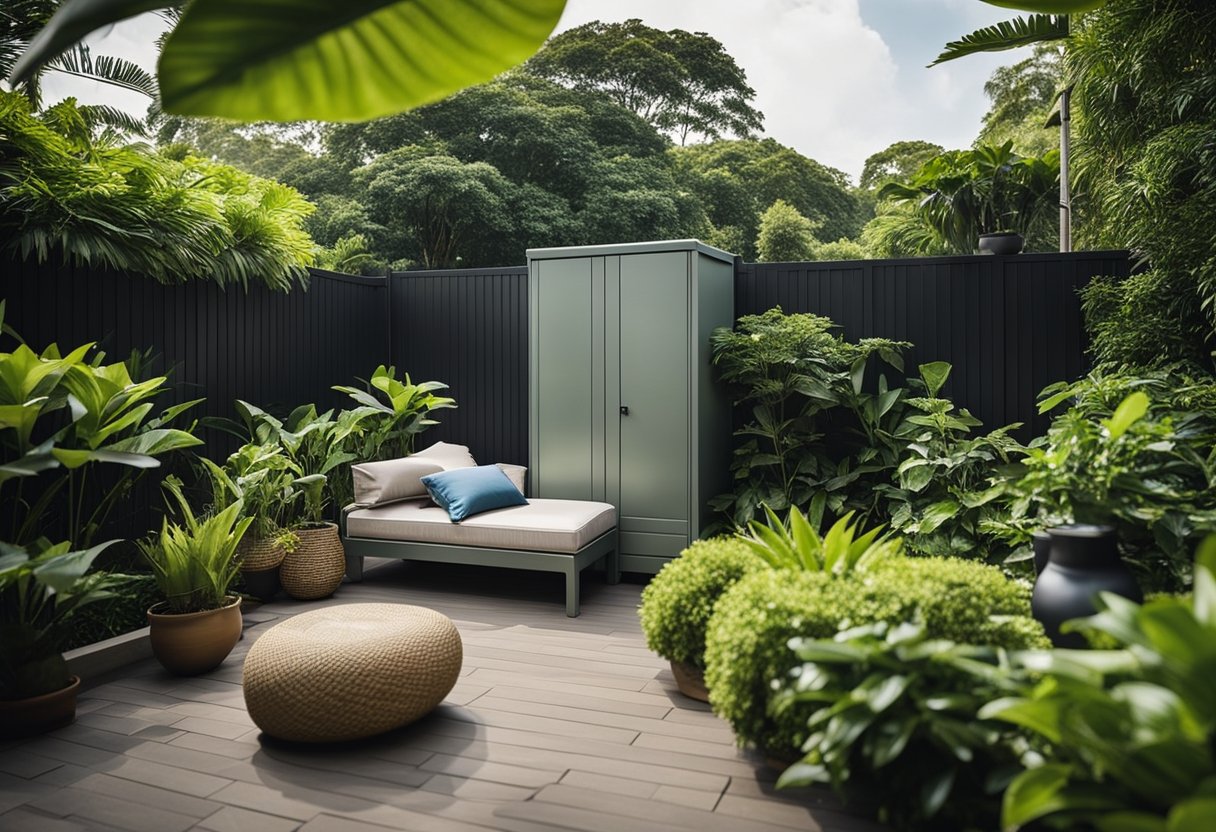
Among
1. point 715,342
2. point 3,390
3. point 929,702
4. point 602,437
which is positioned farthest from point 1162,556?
point 3,390

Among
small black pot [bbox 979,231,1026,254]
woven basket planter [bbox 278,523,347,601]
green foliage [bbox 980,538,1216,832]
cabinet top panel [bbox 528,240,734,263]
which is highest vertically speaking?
small black pot [bbox 979,231,1026,254]

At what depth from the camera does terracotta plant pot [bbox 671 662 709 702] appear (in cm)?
305

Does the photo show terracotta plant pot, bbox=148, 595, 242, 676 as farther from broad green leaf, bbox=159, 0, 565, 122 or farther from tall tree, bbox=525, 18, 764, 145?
tall tree, bbox=525, 18, 764, 145

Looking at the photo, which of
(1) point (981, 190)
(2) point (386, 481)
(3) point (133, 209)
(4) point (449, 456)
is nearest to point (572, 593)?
(2) point (386, 481)

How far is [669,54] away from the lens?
22.2 metres

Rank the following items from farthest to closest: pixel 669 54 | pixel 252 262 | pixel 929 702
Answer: pixel 669 54 → pixel 252 262 → pixel 929 702

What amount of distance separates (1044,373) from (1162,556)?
2254 mm

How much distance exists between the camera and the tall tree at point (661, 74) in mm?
21625

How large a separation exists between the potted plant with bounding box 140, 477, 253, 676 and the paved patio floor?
107 millimetres

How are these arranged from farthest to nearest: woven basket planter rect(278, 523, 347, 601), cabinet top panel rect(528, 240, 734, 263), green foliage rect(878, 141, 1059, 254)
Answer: green foliage rect(878, 141, 1059, 254), cabinet top panel rect(528, 240, 734, 263), woven basket planter rect(278, 523, 347, 601)

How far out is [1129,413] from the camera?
2.76 metres

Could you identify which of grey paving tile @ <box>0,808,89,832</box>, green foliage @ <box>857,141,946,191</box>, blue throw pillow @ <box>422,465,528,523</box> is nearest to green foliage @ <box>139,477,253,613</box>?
grey paving tile @ <box>0,808,89,832</box>

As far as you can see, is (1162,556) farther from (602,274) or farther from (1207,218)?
(602,274)

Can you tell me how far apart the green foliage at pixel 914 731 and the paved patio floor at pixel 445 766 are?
0.38m
